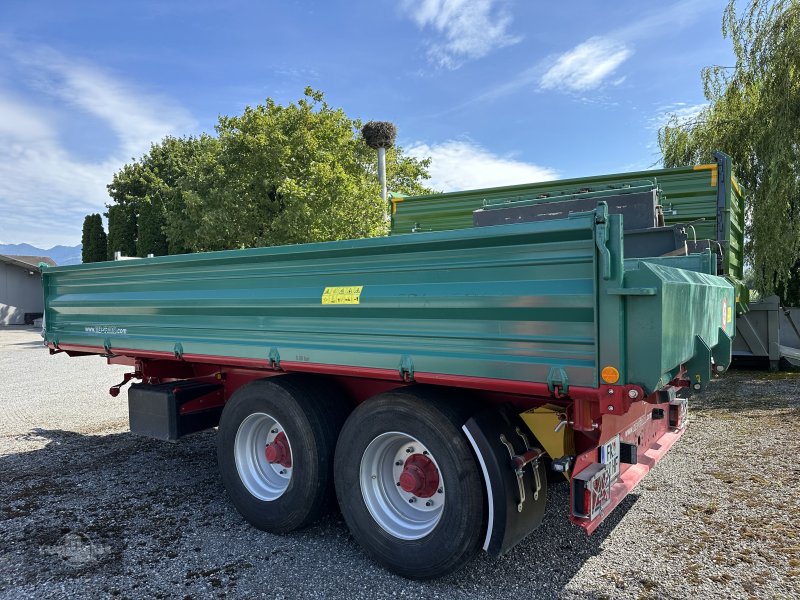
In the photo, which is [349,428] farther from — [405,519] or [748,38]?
[748,38]

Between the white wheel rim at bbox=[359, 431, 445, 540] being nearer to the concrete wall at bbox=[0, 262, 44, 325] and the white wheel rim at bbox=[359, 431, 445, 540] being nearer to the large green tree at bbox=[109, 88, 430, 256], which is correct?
the large green tree at bbox=[109, 88, 430, 256]

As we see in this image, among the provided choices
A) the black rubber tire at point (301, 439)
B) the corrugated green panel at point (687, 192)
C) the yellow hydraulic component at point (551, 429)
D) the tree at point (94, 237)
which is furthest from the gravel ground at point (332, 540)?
the tree at point (94, 237)

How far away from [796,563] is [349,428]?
8.95ft

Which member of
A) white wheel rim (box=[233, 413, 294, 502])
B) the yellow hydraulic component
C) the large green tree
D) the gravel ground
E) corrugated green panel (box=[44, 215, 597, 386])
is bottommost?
the gravel ground

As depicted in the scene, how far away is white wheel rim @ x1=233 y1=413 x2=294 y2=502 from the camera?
4090mm

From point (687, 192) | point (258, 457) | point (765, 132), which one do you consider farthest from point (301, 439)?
point (765, 132)

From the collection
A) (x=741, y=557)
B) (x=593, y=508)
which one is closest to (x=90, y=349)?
(x=593, y=508)

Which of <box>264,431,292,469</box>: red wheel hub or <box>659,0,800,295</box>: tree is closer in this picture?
<box>264,431,292,469</box>: red wheel hub

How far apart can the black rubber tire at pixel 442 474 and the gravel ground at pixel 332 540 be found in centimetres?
16

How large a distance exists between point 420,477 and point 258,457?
4.96ft

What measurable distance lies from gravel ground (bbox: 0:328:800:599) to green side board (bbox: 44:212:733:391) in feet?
4.00

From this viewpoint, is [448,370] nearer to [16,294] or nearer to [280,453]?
[280,453]

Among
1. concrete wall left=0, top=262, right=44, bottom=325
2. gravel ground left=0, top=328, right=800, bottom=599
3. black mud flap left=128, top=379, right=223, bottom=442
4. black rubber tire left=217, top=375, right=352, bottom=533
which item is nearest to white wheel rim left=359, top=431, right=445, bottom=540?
gravel ground left=0, top=328, right=800, bottom=599

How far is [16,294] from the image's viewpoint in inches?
1330
